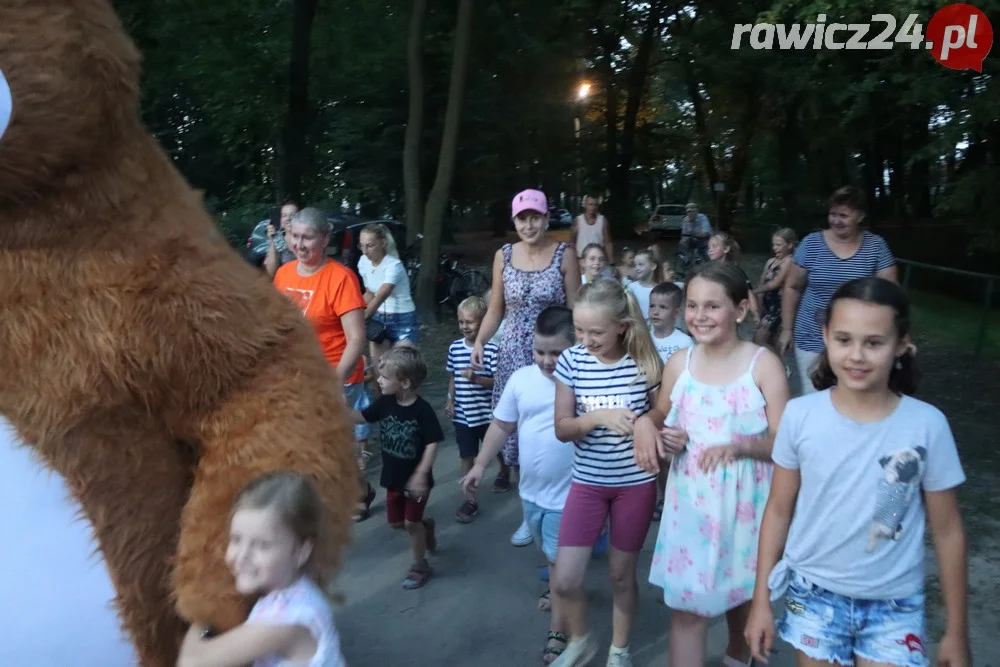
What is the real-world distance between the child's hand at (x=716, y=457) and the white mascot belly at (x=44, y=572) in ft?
5.45

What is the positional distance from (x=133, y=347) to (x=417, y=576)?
251 cm

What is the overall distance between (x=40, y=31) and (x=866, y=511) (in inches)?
83.4

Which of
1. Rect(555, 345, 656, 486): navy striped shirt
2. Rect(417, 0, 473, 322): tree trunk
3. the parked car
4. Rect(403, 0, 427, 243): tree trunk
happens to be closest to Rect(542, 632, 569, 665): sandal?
Rect(555, 345, 656, 486): navy striped shirt

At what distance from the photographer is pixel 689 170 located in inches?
1726

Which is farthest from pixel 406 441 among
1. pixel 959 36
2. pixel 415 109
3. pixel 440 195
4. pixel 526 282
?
pixel 415 109

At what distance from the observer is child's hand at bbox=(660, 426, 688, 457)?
2555 millimetres

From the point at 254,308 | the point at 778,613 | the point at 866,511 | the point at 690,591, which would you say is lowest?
the point at 778,613

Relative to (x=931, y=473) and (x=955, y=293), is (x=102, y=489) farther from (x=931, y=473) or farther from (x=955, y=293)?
(x=955, y=293)

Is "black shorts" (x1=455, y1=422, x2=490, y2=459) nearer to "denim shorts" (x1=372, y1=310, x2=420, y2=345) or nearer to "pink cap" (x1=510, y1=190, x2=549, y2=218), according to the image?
"pink cap" (x1=510, y1=190, x2=549, y2=218)

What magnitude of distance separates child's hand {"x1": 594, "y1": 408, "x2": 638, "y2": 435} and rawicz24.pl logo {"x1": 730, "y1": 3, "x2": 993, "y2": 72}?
4.03 metres

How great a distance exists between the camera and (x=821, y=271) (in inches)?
187

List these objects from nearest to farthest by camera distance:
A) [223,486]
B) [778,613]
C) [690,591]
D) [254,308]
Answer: [223,486], [254,308], [690,591], [778,613]

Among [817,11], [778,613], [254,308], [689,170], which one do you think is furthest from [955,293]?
[689,170]

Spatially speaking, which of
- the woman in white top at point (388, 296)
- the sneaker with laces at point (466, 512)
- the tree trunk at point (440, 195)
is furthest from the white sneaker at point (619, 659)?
the tree trunk at point (440, 195)
